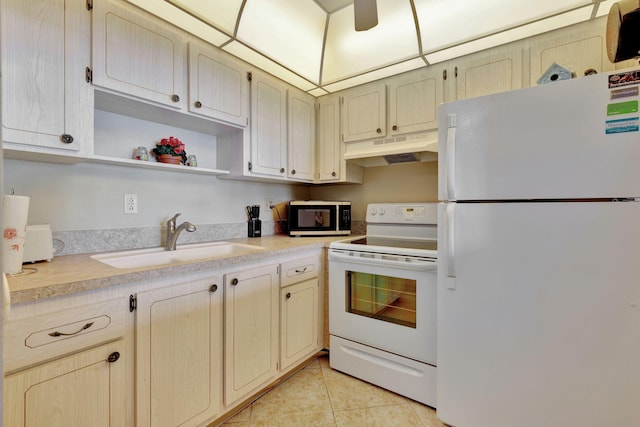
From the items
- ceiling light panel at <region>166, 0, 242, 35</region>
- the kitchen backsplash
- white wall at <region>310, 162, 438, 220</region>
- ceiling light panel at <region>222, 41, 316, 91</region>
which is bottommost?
the kitchen backsplash

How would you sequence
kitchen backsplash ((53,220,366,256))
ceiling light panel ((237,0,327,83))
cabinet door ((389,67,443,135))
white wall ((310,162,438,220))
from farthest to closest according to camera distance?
white wall ((310,162,438,220)) → cabinet door ((389,67,443,135)) → ceiling light panel ((237,0,327,83)) → kitchen backsplash ((53,220,366,256))

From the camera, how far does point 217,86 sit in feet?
6.34

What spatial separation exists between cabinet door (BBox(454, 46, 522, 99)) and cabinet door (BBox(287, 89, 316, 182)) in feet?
3.90

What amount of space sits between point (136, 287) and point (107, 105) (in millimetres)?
1043

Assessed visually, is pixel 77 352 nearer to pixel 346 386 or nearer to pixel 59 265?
pixel 59 265

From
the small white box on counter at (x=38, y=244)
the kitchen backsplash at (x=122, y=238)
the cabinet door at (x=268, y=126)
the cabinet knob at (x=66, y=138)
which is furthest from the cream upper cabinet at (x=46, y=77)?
the cabinet door at (x=268, y=126)

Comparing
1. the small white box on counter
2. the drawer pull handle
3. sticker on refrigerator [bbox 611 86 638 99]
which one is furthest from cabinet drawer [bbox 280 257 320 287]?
sticker on refrigerator [bbox 611 86 638 99]

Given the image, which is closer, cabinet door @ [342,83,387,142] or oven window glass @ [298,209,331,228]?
cabinet door @ [342,83,387,142]

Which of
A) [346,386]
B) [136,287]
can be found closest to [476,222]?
[346,386]

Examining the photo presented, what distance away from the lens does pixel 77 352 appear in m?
1.11

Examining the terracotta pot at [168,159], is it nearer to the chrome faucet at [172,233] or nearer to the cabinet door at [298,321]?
the chrome faucet at [172,233]

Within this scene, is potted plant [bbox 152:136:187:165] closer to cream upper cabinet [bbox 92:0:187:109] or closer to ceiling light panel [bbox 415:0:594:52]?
cream upper cabinet [bbox 92:0:187:109]

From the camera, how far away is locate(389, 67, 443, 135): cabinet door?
7.10 ft

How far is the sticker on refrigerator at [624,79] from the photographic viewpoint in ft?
3.91
